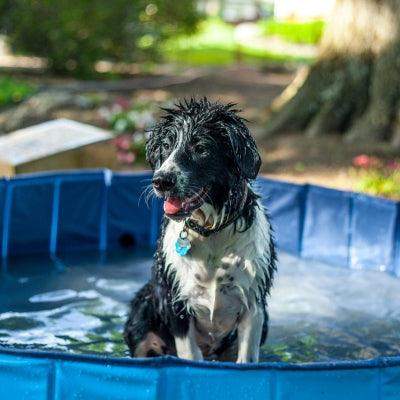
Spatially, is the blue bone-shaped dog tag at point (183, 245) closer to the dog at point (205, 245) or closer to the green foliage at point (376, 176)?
the dog at point (205, 245)

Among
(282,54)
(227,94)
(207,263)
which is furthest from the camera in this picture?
(282,54)

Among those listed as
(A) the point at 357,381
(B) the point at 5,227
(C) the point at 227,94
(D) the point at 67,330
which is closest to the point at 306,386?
(A) the point at 357,381

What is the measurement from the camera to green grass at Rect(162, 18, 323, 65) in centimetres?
2236

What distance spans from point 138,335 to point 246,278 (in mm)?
817

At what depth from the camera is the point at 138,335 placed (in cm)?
505

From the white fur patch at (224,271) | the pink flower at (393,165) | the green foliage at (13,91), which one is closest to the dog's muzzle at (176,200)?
the white fur patch at (224,271)

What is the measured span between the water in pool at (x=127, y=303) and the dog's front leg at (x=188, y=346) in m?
0.97

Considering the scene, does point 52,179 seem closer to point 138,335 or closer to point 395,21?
point 138,335

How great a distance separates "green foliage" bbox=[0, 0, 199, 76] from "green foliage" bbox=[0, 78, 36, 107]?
1.49 m

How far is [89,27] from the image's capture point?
16.4 metres

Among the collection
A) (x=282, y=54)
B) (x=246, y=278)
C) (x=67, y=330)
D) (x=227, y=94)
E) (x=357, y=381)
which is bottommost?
(x=67, y=330)

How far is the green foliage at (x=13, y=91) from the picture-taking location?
1409 centimetres

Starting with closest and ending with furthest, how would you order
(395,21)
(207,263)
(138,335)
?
(207,263)
(138,335)
(395,21)

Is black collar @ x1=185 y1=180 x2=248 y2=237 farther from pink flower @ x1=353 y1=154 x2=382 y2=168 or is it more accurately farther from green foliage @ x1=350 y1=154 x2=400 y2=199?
pink flower @ x1=353 y1=154 x2=382 y2=168
